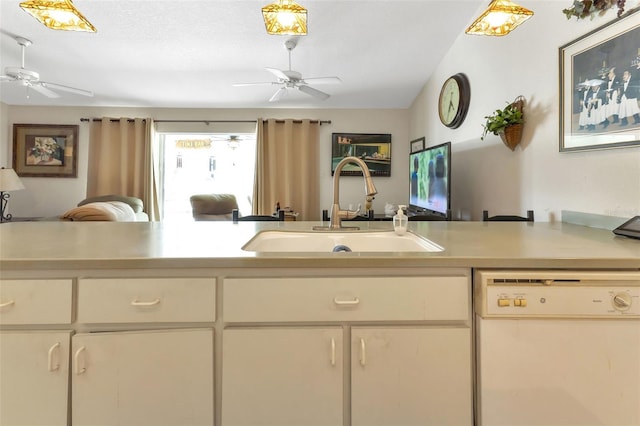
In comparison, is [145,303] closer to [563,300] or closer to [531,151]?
[563,300]

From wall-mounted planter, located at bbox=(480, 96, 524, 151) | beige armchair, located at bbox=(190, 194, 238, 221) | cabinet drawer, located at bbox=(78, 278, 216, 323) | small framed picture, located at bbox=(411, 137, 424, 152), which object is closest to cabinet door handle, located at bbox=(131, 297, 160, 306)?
cabinet drawer, located at bbox=(78, 278, 216, 323)

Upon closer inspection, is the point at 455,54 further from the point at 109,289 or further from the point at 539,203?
the point at 109,289

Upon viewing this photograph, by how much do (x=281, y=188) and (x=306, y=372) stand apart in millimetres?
4267

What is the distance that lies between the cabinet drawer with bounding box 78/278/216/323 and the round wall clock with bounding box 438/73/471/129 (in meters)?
3.05

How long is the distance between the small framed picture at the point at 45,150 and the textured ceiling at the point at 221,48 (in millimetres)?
429

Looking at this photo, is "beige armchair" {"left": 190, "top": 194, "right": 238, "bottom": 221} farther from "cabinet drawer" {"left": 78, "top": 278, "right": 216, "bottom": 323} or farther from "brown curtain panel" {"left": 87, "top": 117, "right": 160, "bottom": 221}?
"cabinet drawer" {"left": 78, "top": 278, "right": 216, "bottom": 323}

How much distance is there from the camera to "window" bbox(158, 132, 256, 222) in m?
5.17

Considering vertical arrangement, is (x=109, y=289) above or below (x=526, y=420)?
above

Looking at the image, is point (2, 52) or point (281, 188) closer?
point (2, 52)

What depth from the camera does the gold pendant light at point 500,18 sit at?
150 cm

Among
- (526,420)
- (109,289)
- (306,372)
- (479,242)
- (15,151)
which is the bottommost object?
(526,420)

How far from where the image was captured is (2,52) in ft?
10.8

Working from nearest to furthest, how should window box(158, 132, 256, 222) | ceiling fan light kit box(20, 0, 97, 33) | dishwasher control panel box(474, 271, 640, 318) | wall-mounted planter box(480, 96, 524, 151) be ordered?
dishwasher control panel box(474, 271, 640, 318) < ceiling fan light kit box(20, 0, 97, 33) < wall-mounted planter box(480, 96, 524, 151) < window box(158, 132, 256, 222)

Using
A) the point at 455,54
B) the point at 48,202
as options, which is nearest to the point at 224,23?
the point at 455,54
